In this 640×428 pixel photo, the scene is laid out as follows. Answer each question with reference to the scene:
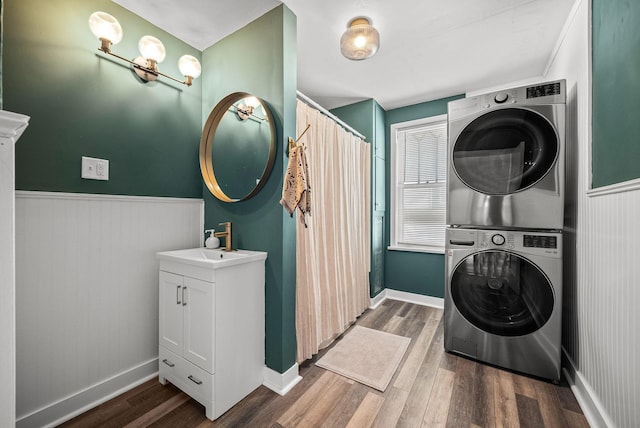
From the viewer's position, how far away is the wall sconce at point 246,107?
1734 millimetres

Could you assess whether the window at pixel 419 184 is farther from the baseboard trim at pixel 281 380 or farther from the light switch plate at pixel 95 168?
the light switch plate at pixel 95 168

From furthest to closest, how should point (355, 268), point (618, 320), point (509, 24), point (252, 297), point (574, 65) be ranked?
point (355, 268)
point (509, 24)
point (574, 65)
point (252, 297)
point (618, 320)

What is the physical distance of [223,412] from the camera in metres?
1.38

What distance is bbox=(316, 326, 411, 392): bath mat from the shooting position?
66.8 inches

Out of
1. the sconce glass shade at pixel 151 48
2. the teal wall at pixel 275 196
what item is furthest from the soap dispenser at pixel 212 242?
the sconce glass shade at pixel 151 48

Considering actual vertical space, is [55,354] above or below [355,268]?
below

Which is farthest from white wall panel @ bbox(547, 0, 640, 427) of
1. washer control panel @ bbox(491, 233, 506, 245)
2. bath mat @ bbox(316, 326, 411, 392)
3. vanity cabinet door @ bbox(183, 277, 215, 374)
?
vanity cabinet door @ bbox(183, 277, 215, 374)

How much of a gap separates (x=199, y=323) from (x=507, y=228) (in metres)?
2.02

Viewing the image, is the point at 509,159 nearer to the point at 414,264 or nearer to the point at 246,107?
the point at 414,264

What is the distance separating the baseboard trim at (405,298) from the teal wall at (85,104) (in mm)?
2286

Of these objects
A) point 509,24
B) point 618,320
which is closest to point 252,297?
point 618,320

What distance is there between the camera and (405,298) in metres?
3.10

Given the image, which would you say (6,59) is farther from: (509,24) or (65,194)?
(509,24)

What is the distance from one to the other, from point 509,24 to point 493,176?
1.04 metres
